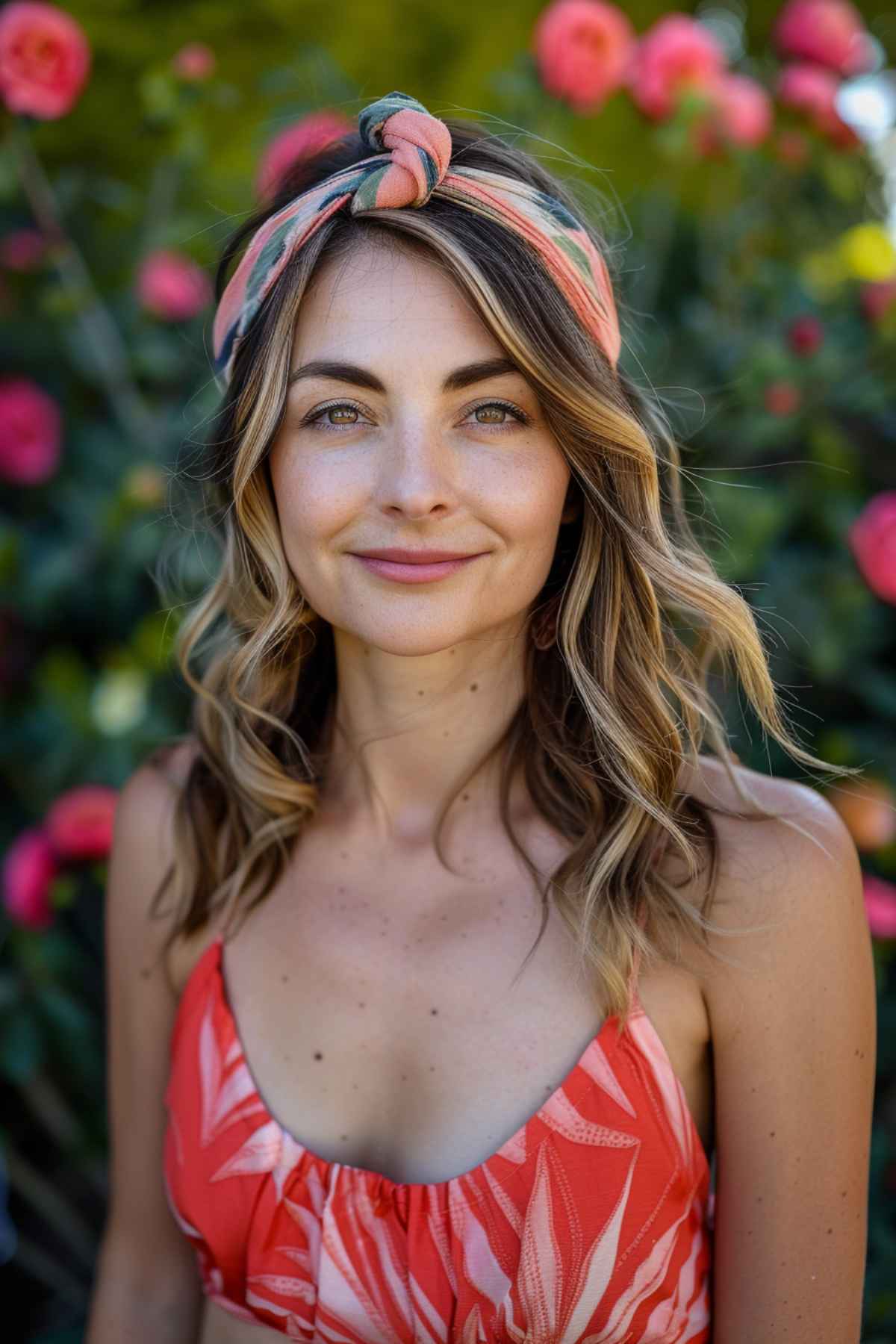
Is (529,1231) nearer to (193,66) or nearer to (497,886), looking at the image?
(497,886)

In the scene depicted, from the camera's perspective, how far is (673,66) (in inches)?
109

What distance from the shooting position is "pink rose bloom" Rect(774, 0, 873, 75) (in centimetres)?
298

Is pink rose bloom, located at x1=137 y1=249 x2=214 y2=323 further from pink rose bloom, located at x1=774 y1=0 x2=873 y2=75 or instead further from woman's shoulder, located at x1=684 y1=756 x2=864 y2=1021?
woman's shoulder, located at x1=684 y1=756 x2=864 y2=1021

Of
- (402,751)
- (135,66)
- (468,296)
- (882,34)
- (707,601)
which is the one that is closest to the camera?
(468,296)

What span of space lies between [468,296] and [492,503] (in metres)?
0.24

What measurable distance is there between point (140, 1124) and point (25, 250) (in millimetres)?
1966

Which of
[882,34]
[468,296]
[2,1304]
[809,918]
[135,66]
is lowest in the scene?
[2,1304]

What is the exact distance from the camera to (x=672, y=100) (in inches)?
110

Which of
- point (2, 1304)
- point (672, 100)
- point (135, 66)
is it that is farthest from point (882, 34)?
point (2, 1304)

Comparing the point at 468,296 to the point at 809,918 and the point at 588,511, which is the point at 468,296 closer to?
the point at 588,511

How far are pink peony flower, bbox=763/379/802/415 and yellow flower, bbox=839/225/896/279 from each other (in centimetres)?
32

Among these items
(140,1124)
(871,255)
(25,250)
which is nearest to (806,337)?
(871,255)

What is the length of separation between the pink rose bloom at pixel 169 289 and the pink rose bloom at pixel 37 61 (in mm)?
382

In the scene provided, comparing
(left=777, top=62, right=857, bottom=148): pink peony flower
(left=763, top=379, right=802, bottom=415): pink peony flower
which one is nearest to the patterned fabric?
(left=763, top=379, right=802, bottom=415): pink peony flower
